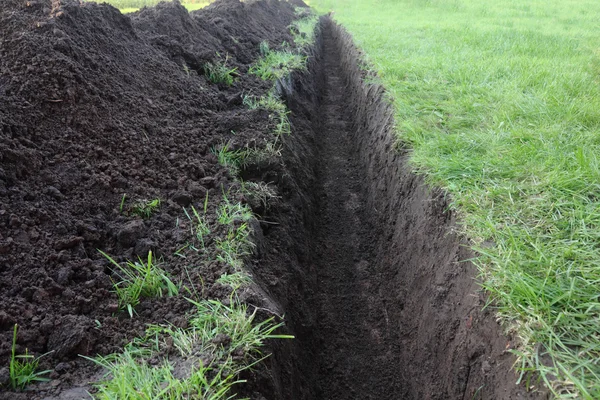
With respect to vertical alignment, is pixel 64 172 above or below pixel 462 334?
above

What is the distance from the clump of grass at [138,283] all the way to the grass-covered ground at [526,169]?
1.72 meters

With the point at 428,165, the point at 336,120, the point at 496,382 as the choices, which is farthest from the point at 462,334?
the point at 336,120

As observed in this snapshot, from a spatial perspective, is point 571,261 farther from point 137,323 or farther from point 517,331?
point 137,323

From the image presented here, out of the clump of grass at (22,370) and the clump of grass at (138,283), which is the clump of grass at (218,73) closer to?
the clump of grass at (138,283)

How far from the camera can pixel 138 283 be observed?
6.78 feet

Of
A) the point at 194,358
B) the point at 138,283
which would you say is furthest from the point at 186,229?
the point at 194,358

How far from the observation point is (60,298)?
192cm

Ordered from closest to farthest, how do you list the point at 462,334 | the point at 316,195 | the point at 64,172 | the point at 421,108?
the point at 462,334
the point at 64,172
the point at 421,108
the point at 316,195

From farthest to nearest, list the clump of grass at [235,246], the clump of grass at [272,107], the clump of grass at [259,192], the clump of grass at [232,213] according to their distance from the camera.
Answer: the clump of grass at [272,107]
the clump of grass at [259,192]
the clump of grass at [232,213]
the clump of grass at [235,246]

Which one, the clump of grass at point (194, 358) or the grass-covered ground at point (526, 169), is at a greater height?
the grass-covered ground at point (526, 169)

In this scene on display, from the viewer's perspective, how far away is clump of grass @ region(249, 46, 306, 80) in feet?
18.0

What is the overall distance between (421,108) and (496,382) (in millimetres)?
3016

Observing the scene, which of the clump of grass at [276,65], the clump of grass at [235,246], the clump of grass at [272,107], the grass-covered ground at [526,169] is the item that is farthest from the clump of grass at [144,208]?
the clump of grass at [276,65]

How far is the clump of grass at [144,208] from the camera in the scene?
8.54 ft
